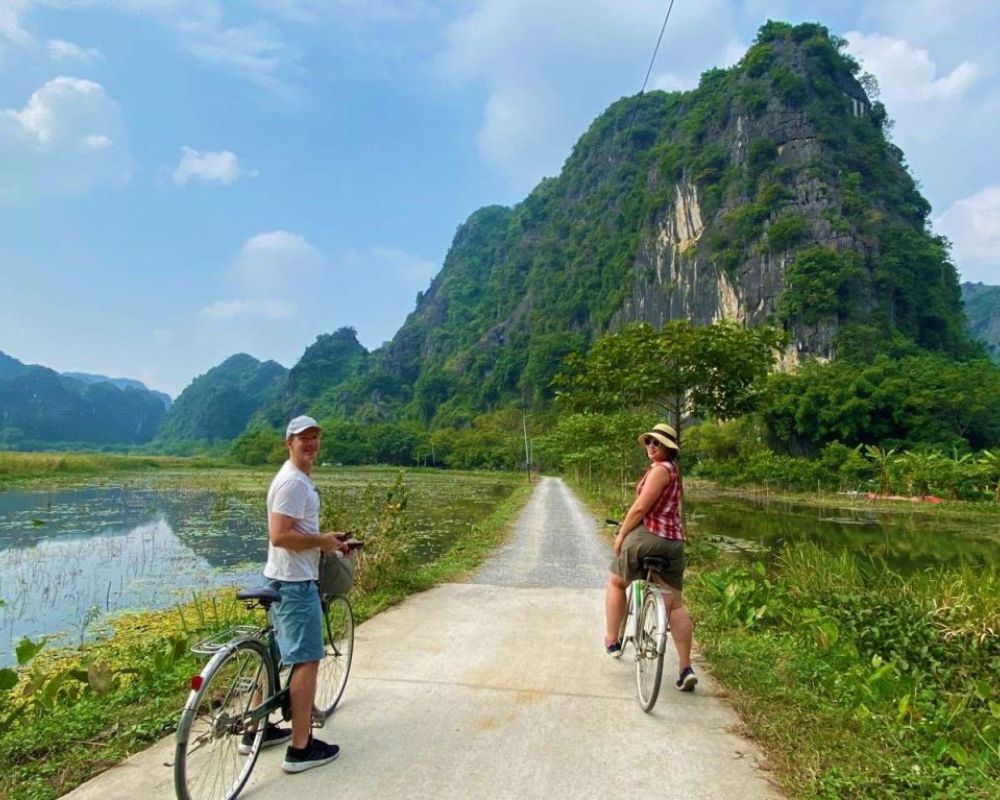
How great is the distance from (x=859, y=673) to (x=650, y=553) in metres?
1.50

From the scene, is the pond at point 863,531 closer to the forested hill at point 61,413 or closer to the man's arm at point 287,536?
the man's arm at point 287,536

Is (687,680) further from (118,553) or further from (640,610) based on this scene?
(118,553)

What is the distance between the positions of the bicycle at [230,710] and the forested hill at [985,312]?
5811 inches

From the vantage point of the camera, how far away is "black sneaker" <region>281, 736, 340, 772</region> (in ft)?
8.57

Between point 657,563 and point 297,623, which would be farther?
point 657,563

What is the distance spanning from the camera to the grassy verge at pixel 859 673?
2600 millimetres

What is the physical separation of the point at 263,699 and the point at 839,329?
5357 cm

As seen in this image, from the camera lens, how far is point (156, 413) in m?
200

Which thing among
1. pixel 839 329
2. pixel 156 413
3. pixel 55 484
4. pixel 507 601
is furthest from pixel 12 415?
pixel 507 601

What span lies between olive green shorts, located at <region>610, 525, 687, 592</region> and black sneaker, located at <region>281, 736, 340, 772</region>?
189 centimetres

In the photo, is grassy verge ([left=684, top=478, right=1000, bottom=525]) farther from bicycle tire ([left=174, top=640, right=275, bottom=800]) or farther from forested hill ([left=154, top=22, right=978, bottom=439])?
bicycle tire ([left=174, top=640, right=275, bottom=800])

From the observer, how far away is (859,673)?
3760 mm

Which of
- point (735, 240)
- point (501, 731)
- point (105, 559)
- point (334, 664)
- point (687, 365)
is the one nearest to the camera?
point (501, 731)

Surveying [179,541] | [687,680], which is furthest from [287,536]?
[179,541]
